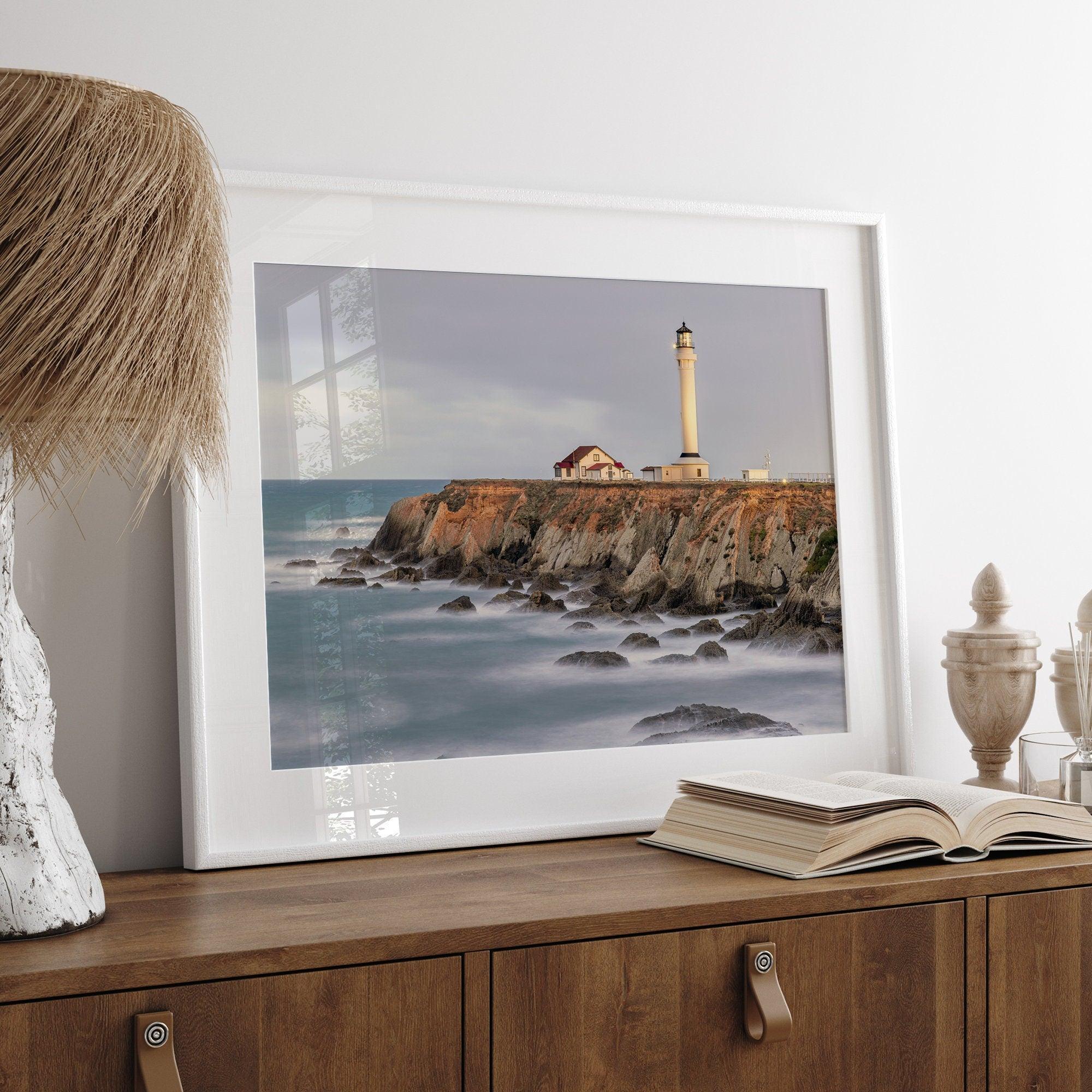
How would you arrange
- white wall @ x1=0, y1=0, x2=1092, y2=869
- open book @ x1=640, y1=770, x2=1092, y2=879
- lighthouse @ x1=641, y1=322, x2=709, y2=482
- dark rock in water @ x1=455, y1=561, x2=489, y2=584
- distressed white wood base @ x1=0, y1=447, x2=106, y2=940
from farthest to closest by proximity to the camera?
Answer: lighthouse @ x1=641, y1=322, x2=709, y2=482 < dark rock in water @ x1=455, y1=561, x2=489, y2=584 < white wall @ x1=0, y1=0, x2=1092, y2=869 < open book @ x1=640, y1=770, x2=1092, y2=879 < distressed white wood base @ x1=0, y1=447, x2=106, y2=940

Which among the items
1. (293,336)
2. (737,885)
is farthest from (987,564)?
(293,336)

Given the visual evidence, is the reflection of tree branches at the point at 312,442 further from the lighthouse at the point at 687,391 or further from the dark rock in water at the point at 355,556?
the lighthouse at the point at 687,391

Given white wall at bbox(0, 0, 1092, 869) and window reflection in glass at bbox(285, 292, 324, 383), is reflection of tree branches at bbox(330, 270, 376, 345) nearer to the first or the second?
window reflection in glass at bbox(285, 292, 324, 383)

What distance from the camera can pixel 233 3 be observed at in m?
1.31

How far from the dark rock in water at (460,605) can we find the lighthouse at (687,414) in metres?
0.31

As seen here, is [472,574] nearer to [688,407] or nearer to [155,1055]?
[688,407]

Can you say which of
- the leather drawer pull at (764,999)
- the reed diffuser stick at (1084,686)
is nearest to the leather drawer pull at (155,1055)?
the leather drawer pull at (764,999)

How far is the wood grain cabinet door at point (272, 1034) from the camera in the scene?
34.3 inches

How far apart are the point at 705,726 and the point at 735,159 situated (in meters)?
0.77

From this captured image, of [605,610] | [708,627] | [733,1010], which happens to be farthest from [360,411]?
[733,1010]

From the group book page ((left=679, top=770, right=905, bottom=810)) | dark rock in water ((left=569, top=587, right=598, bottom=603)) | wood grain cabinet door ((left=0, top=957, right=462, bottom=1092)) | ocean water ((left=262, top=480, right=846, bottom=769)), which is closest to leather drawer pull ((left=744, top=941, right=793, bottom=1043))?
book page ((left=679, top=770, right=905, bottom=810))

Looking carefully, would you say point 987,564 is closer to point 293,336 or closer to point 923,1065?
point 923,1065

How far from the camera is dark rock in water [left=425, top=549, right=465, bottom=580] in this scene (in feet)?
A: 4.41

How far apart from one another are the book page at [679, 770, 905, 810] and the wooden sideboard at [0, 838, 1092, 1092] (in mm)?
75
